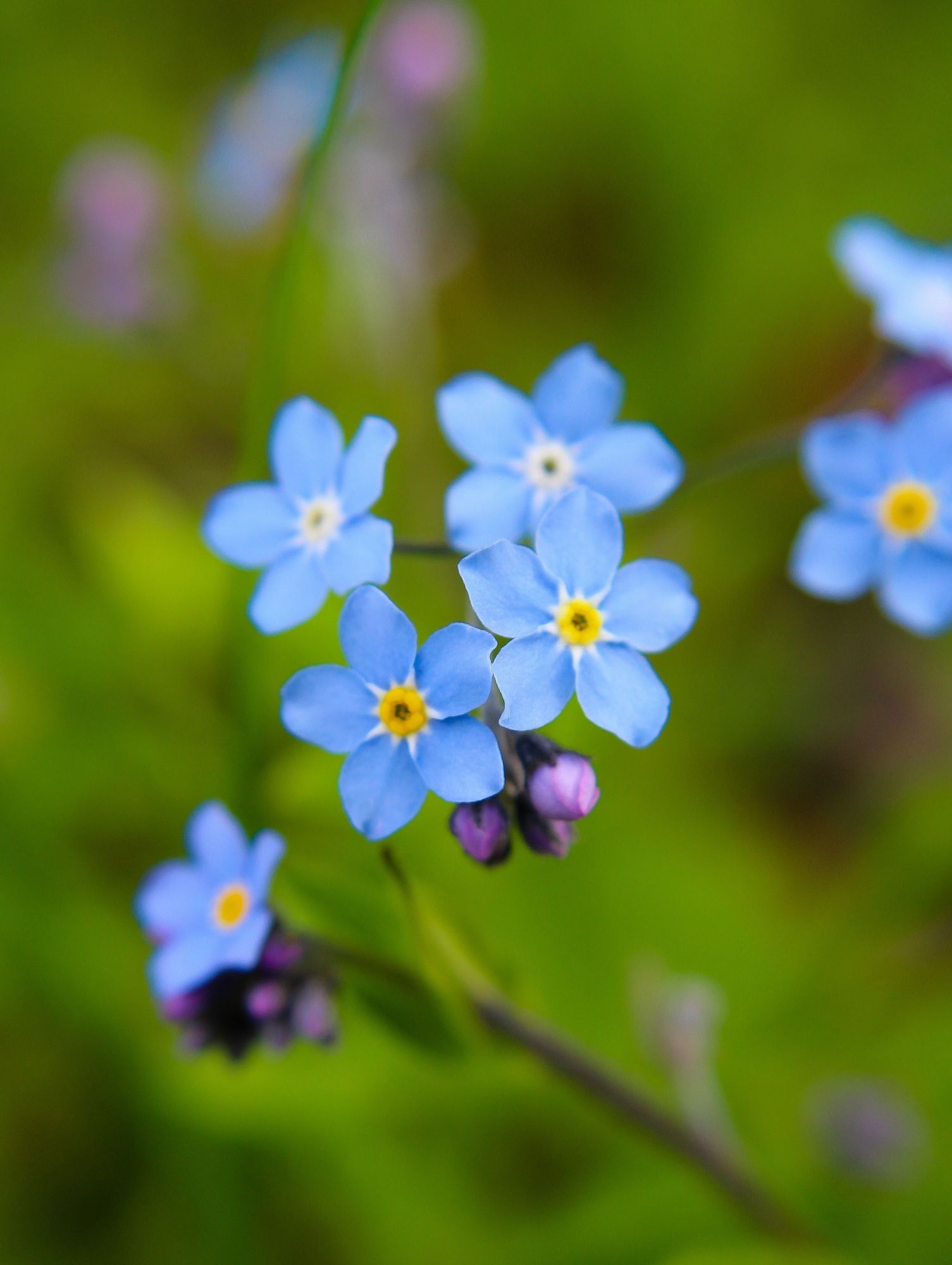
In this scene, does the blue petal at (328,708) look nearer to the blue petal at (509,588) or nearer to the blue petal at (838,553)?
the blue petal at (509,588)

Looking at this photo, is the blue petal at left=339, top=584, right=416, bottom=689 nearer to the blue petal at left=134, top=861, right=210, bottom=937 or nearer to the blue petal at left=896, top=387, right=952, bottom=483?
the blue petal at left=134, top=861, right=210, bottom=937

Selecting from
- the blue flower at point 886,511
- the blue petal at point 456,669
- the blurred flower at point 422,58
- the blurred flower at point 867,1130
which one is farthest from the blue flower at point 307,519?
the blurred flower at point 422,58

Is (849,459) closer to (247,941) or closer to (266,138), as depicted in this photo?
(247,941)

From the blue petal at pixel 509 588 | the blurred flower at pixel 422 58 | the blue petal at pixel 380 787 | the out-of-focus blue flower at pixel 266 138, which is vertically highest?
the blurred flower at pixel 422 58

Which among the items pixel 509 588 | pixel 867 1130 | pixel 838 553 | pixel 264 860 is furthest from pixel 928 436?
pixel 867 1130

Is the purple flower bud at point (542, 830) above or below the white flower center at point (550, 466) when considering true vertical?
below

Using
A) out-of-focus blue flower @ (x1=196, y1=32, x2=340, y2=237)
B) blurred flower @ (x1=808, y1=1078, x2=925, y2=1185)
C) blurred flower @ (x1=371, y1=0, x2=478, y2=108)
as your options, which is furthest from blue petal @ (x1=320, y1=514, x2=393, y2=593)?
out-of-focus blue flower @ (x1=196, y1=32, x2=340, y2=237)

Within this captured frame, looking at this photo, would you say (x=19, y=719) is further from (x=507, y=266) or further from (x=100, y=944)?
(x=507, y=266)
